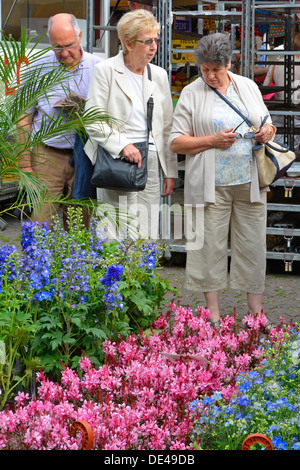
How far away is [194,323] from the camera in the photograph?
4.50 meters

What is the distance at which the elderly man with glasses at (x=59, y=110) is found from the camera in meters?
4.93

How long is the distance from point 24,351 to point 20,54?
5.01ft

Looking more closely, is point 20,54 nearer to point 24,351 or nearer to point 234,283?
point 24,351

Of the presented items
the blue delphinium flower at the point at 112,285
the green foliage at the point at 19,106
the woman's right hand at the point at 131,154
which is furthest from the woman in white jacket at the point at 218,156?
the blue delphinium flower at the point at 112,285

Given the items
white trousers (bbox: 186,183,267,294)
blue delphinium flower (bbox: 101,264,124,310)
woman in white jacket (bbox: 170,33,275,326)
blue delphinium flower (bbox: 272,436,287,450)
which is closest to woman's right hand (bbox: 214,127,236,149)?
woman in white jacket (bbox: 170,33,275,326)

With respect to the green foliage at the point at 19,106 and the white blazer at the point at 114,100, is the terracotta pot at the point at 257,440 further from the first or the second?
the white blazer at the point at 114,100

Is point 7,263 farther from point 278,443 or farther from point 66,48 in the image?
point 278,443

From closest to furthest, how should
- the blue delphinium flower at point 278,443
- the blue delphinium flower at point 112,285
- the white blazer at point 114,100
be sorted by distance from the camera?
the blue delphinium flower at point 278,443 → the blue delphinium flower at point 112,285 → the white blazer at point 114,100

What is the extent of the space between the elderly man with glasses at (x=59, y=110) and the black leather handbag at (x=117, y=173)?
6.5 inches

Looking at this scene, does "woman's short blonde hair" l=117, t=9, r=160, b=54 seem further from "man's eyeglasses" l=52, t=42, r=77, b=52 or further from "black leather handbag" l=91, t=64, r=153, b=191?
"black leather handbag" l=91, t=64, r=153, b=191

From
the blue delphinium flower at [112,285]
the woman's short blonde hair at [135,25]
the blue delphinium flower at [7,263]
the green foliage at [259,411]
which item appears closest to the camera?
the green foliage at [259,411]

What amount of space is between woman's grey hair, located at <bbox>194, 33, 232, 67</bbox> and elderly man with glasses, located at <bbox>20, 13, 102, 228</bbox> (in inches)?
28.7

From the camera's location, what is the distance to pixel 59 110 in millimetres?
5125
